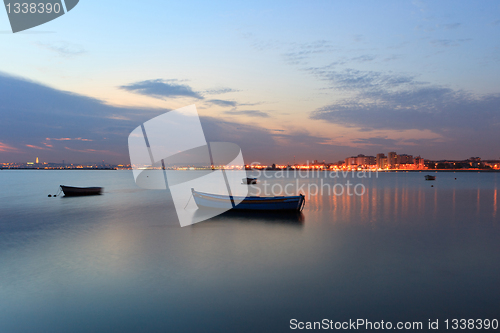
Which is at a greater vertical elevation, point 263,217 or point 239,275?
point 239,275

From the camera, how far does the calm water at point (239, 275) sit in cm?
658

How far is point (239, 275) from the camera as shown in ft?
30.0

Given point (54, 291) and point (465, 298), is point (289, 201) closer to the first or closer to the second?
point (465, 298)

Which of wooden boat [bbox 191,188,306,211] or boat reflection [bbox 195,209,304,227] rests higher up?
wooden boat [bbox 191,188,306,211]

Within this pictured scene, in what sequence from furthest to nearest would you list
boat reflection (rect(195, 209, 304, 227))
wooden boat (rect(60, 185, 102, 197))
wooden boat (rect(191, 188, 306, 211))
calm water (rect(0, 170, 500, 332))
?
1. wooden boat (rect(60, 185, 102, 197))
2. wooden boat (rect(191, 188, 306, 211))
3. boat reflection (rect(195, 209, 304, 227))
4. calm water (rect(0, 170, 500, 332))

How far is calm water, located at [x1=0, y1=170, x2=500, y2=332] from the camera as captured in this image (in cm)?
658

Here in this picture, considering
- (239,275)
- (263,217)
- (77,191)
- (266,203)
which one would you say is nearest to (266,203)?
(266,203)

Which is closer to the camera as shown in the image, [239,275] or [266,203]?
[239,275]

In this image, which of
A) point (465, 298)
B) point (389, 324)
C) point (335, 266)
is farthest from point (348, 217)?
point (389, 324)
